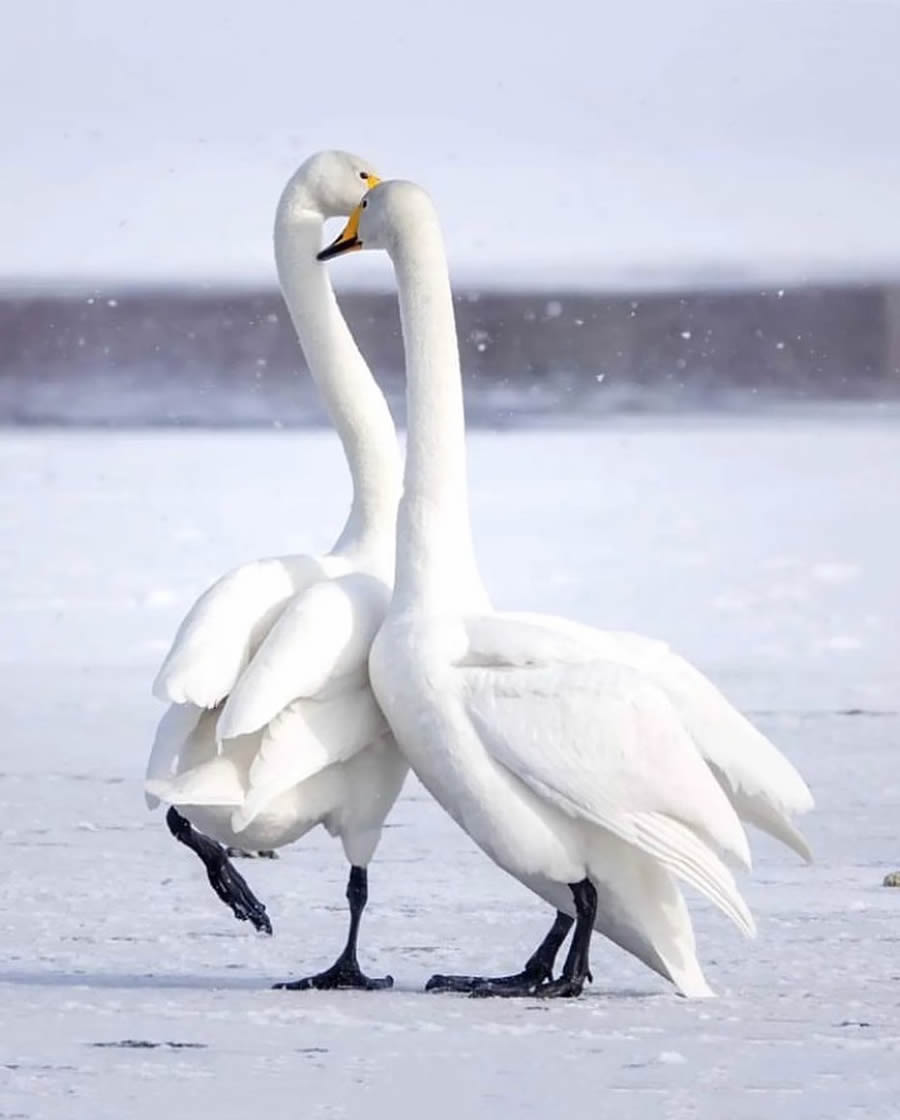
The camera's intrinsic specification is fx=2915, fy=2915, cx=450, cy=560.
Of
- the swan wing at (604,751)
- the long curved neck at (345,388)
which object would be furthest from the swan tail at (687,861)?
the long curved neck at (345,388)

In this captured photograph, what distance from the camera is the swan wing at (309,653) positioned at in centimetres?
463

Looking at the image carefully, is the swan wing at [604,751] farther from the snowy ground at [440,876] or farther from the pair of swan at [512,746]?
the snowy ground at [440,876]

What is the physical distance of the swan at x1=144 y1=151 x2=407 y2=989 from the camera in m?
4.71

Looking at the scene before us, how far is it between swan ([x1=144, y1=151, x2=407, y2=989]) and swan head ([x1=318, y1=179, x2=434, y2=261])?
1.98 ft

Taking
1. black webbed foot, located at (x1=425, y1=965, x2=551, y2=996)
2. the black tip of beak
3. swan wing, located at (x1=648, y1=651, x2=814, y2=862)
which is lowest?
black webbed foot, located at (x1=425, y1=965, x2=551, y2=996)

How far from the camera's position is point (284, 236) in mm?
5812

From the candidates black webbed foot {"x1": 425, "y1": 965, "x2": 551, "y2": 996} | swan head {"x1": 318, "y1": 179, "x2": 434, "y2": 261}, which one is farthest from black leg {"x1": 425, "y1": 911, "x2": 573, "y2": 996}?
swan head {"x1": 318, "y1": 179, "x2": 434, "y2": 261}

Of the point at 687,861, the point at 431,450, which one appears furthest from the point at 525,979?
the point at 431,450

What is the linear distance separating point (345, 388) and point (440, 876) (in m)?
1.01

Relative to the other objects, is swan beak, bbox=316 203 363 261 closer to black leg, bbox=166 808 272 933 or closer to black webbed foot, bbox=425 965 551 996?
black leg, bbox=166 808 272 933

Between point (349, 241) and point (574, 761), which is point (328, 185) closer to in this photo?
point (349, 241)

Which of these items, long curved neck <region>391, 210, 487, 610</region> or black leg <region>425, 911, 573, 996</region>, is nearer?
black leg <region>425, 911, 573, 996</region>

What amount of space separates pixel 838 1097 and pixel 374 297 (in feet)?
62.2

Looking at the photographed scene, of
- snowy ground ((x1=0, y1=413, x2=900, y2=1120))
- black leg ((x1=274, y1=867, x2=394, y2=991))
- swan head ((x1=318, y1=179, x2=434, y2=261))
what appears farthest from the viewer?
swan head ((x1=318, y1=179, x2=434, y2=261))
